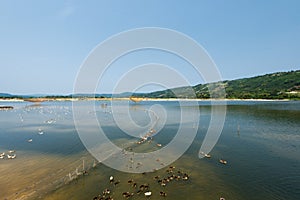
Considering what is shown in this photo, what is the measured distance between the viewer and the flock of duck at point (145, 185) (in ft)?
40.8

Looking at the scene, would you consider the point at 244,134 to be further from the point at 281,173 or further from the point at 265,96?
the point at 265,96

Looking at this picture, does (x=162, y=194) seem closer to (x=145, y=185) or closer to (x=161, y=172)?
(x=145, y=185)

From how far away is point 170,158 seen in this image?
63.6 feet

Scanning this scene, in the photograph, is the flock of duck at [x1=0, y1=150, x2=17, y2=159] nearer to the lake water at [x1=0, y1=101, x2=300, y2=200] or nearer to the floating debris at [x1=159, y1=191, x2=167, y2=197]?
the lake water at [x1=0, y1=101, x2=300, y2=200]

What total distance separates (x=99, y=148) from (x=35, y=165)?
6.90 metres

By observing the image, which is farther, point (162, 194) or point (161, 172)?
point (161, 172)

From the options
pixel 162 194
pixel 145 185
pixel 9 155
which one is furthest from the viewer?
pixel 9 155

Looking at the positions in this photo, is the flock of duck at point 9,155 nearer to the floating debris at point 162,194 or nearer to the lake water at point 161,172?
the lake water at point 161,172

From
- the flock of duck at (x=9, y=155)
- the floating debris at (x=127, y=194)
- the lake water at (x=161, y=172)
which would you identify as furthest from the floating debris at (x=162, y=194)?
the flock of duck at (x=9, y=155)

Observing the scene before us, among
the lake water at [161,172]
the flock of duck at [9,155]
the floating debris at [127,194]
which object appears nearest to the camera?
the floating debris at [127,194]

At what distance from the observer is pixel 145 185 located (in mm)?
13766

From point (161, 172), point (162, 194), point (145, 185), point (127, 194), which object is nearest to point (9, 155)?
point (127, 194)

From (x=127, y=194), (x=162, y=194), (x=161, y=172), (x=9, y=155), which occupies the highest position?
(x=9, y=155)

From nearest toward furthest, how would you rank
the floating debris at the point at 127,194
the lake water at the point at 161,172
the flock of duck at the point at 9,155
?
the floating debris at the point at 127,194
the lake water at the point at 161,172
the flock of duck at the point at 9,155
